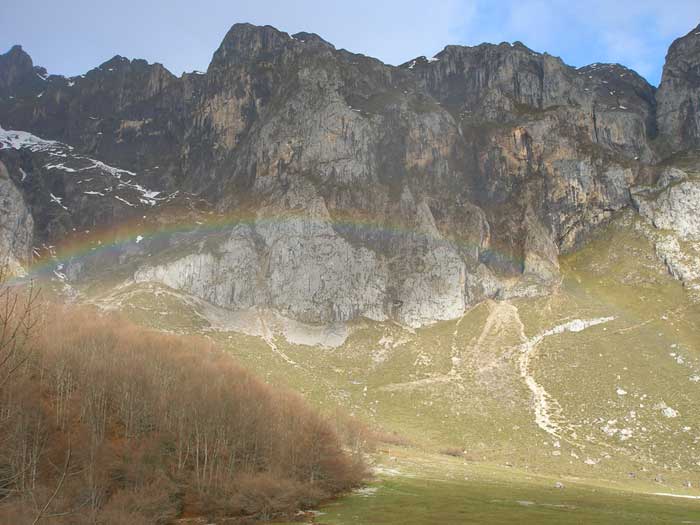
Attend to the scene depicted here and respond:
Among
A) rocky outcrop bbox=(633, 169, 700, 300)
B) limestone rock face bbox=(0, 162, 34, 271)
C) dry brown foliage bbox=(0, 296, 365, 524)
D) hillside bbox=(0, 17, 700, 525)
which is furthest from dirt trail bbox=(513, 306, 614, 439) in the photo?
limestone rock face bbox=(0, 162, 34, 271)

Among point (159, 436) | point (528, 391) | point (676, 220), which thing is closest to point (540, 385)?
point (528, 391)

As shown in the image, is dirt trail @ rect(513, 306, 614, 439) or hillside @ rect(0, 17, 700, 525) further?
dirt trail @ rect(513, 306, 614, 439)

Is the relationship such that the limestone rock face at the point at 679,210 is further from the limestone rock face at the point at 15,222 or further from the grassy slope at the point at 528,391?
the limestone rock face at the point at 15,222

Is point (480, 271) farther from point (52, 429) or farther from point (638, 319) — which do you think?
point (52, 429)

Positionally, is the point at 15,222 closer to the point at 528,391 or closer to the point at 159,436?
the point at 159,436

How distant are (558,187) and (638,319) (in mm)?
71804

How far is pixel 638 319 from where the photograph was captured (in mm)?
131750

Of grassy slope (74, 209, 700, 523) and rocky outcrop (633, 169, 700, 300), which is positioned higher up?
rocky outcrop (633, 169, 700, 300)

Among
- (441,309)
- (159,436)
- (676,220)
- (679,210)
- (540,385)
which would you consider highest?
(679,210)

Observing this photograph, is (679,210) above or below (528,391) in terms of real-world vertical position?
above

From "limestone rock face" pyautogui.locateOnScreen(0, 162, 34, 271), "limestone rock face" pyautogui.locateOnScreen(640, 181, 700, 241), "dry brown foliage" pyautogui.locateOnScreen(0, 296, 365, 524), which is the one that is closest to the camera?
"dry brown foliage" pyautogui.locateOnScreen(0, 296, 365, 524)

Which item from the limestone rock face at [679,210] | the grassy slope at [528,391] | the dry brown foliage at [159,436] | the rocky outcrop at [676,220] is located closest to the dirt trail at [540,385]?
the grassy slope at [528,391]

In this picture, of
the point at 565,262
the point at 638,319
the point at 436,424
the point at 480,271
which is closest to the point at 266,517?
the point at 436,424

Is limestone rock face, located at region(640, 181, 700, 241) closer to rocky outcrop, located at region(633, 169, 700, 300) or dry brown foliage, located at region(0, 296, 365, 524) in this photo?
rocky outcrop, located at region(633, 169, 700, 300)
